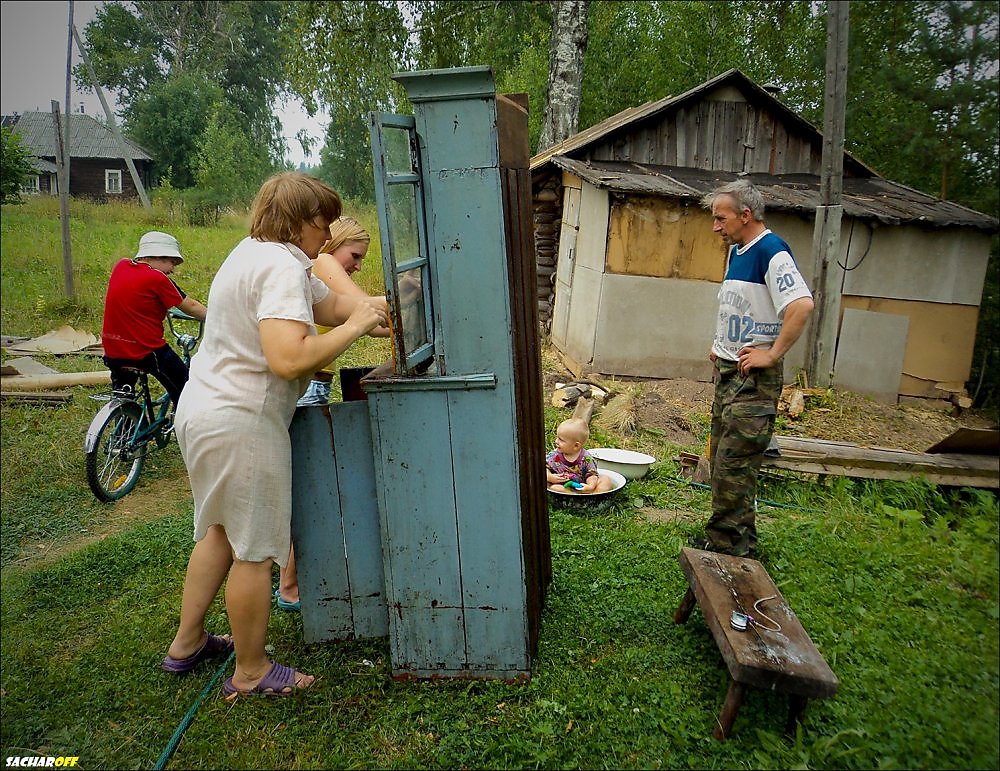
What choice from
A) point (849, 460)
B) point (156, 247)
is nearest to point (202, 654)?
point (156, 247)

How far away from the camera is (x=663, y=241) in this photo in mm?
8695

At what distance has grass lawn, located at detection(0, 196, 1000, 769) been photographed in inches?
78.6

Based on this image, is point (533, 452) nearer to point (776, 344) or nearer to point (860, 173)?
point (776, 344)

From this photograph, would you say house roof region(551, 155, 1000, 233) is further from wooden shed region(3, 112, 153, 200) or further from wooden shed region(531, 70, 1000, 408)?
wooden shed region(3, 112, 153, 200)

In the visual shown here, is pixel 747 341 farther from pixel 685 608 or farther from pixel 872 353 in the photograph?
pixel 872 353

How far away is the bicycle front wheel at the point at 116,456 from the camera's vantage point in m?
4.82

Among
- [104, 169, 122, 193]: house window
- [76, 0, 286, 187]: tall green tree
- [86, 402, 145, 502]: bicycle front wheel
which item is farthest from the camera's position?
[76, 0, 286, 187]: tall green tree

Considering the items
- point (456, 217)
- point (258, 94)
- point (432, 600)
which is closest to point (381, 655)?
point (432, 600)

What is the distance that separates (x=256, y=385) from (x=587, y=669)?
1.75 meters

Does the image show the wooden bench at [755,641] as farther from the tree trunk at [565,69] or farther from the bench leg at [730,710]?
the tree trunk at [565,69]

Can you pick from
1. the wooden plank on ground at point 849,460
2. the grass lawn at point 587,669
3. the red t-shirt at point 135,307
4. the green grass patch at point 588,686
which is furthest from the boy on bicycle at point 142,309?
the wooden plank on ground at point 849,460

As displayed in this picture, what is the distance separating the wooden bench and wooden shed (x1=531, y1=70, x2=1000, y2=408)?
587cm

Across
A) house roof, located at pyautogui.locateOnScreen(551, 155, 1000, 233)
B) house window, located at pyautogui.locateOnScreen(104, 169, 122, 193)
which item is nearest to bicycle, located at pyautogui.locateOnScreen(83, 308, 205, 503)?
house roof, located at pyautogui.locateOnScreen(551, 155, 1000, 233)

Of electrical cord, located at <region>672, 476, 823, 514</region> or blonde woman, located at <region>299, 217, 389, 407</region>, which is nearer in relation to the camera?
blonde woman, located at <region>299, 217, 389, 407</region>
